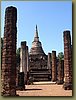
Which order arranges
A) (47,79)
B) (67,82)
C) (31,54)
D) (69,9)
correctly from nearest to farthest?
1. (69,9)
2. (67,82)
3. (47,79)
4. (31,54)

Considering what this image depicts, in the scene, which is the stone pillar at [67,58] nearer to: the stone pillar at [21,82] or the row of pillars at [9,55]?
the stone pillar at [21,82]

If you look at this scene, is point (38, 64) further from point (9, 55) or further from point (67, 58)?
point (9, 55)

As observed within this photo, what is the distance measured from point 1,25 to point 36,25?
1348mm

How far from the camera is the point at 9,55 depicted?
7637 millimetres

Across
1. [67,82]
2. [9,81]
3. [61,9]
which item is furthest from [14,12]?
[67,82]

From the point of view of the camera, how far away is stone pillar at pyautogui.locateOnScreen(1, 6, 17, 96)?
7578 mm

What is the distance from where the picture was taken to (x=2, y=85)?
7.53 metres

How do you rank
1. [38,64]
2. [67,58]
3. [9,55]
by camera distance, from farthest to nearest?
[38,64] → [67,58] → [9,55]

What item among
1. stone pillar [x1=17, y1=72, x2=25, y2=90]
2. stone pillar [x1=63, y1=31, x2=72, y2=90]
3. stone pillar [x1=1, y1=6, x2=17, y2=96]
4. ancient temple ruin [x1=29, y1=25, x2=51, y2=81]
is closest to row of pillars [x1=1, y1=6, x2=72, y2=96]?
stone pillar [x1=1, y1=6, x2=17, y2=96]

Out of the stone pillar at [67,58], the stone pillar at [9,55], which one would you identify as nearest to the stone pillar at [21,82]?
the stone pillar at [67,58]

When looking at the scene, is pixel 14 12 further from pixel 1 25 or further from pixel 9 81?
pixel 9 81

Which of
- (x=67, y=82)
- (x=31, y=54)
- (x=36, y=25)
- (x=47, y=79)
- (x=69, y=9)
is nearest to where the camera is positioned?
(x=69, y=9)

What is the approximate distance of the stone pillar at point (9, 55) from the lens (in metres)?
7.58

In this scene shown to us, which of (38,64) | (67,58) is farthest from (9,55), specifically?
(38,64)
